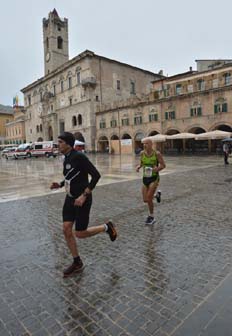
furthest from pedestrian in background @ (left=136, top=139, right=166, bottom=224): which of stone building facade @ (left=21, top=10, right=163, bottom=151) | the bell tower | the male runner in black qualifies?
the bell tower

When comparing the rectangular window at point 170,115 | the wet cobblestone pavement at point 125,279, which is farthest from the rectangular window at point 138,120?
the wet cobblestone pavement at point 125,279

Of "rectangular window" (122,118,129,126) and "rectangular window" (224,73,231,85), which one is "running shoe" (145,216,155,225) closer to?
"rectangular window" (224,73,231,85)

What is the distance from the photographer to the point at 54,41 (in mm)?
57812

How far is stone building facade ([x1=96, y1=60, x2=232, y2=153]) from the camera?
101 feet

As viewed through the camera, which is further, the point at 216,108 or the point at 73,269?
the point at 216,108

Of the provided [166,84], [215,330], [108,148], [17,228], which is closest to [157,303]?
[215,330]

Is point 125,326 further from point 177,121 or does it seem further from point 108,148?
point 108,148

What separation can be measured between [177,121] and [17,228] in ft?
106

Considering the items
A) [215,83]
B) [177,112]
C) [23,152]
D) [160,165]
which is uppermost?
[215,83]

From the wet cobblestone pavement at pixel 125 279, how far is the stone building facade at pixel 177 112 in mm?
28228

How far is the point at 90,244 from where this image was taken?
4465 mm

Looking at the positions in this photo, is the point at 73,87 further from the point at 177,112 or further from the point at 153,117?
the point at 177,112

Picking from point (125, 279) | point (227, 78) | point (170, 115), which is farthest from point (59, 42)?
point (125, 279)

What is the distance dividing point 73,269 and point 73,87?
5073cm
